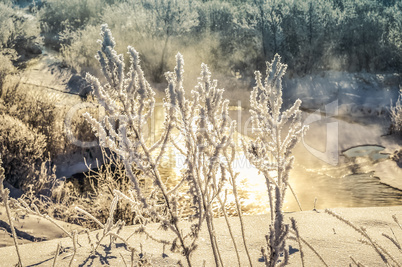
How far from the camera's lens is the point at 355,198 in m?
5.62

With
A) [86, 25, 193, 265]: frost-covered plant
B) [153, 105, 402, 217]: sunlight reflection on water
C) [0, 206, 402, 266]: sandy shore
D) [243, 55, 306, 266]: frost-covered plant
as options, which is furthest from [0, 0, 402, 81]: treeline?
[86, 25, 193, 265]: frost-covered plant

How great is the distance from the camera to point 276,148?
143cm

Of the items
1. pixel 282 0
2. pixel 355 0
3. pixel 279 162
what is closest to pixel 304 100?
pixel 282 0

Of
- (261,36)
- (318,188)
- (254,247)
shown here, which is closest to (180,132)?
(254,247)

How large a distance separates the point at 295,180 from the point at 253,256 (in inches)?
167

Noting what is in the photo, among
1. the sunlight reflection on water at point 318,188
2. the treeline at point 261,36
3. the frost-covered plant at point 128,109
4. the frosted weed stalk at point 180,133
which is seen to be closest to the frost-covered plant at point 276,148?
the frosted weed stalk at point 180,133

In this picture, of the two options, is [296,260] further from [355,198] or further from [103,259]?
[355,198]

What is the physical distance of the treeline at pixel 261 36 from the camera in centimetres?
1245

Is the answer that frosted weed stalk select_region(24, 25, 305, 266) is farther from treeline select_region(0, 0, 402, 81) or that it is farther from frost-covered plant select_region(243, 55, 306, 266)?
treeline select_region(0, 0, 402, 81)

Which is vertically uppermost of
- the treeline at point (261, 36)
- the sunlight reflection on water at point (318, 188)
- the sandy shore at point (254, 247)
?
the treeline at point (261, 36)

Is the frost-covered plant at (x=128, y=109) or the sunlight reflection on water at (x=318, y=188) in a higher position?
the frost-covered plant at (x=128, y=109)

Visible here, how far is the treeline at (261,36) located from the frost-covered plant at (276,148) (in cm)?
1085

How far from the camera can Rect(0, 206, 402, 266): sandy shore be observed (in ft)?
7.82

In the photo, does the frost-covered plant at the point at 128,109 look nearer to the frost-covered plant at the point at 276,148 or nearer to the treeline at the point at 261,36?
the frost-covered plant at the point at 276,148
